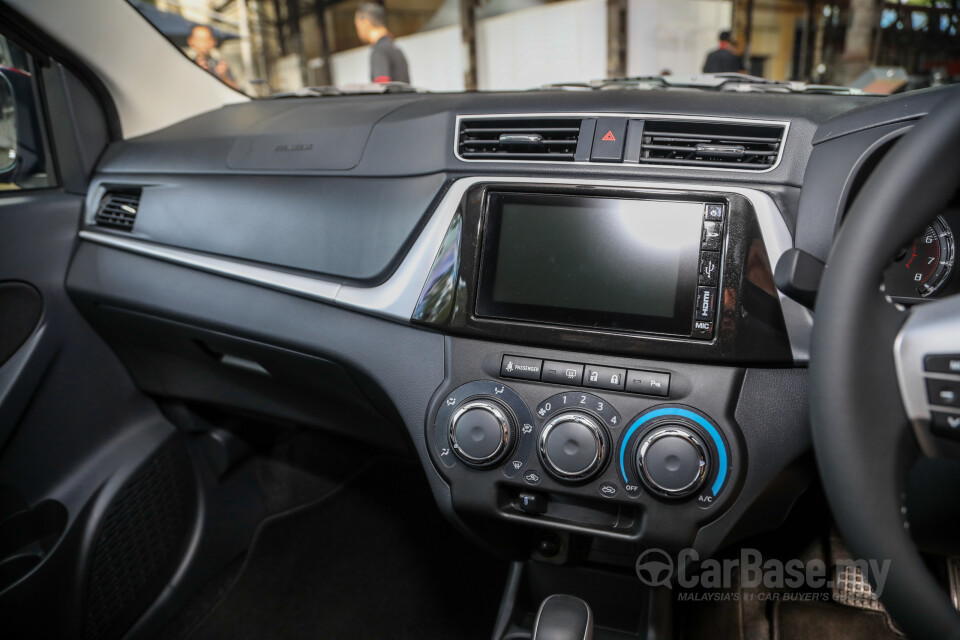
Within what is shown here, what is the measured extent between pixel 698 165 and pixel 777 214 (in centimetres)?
11

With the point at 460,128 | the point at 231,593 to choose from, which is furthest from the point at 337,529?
the point at 460,128

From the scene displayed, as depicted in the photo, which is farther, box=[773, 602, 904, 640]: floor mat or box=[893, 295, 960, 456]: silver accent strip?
box=[773, 602, 904, 640]: floor mat

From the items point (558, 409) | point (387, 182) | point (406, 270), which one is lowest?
point (558, 409)

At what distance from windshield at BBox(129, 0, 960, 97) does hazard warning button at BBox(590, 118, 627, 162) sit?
2.41 metres

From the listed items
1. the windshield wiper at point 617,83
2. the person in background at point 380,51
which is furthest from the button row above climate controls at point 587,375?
the person in background at point 380,51

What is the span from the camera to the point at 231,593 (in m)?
1.58

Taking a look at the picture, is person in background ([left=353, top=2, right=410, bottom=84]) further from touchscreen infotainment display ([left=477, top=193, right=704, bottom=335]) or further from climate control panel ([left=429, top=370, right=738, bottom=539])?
climate control panel ([left=429, top=370, right=738, bottom=539])

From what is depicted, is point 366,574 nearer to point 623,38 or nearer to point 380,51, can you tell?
point 380,51

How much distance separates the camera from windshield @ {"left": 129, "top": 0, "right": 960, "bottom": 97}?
456 centimetres

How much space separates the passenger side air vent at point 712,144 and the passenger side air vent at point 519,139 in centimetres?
10

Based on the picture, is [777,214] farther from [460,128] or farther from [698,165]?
[460,128]

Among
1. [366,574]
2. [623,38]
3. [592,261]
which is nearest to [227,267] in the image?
[592,261]

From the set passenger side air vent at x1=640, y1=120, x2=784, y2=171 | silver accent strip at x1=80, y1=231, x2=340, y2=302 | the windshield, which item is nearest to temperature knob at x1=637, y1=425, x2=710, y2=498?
passenger side air vent at x1=640, y1=120, x2=784, y2=171

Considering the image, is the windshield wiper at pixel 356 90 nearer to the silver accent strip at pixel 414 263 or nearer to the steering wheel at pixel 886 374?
the silver accent strip at pixel 414 263
